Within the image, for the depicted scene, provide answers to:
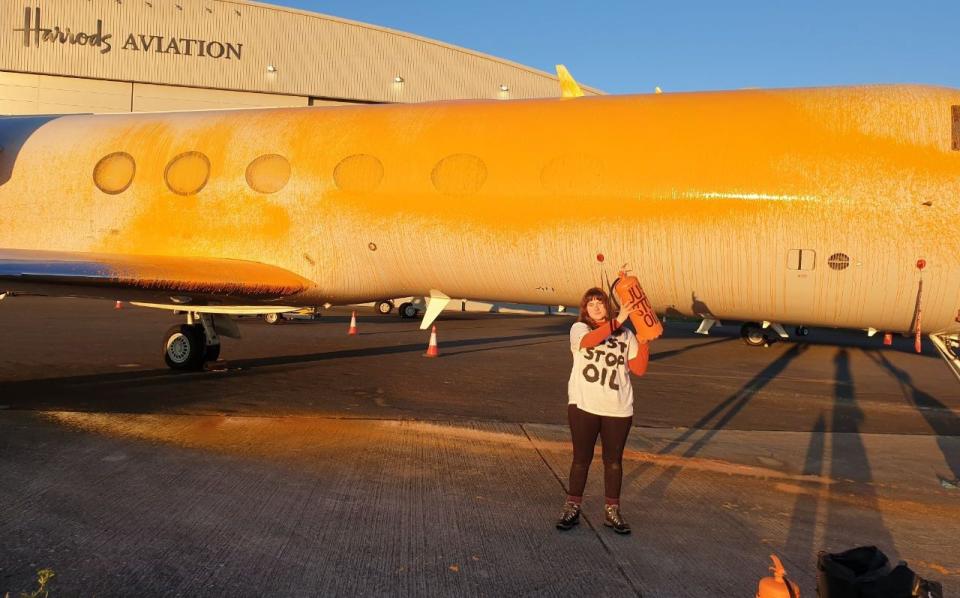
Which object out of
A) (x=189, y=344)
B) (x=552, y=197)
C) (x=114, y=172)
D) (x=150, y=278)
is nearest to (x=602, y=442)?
(x=552, y=197)

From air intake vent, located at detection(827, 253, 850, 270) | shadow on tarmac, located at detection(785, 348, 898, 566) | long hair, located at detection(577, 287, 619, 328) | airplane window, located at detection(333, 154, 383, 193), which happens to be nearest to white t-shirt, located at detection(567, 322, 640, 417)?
long hair, located at detection(577, 287, 619, 328)

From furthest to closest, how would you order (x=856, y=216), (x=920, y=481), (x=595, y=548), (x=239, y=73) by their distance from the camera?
1. (x=239, y=73)
2. (x=856, y=216)
3. (x=920, y=481)
4. (x=595, y=548)

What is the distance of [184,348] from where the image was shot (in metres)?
13.2

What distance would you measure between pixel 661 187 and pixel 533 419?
3.34 metres

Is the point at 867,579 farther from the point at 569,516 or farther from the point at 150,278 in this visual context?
the point at 150,278

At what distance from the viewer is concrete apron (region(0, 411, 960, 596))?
15.3 feet

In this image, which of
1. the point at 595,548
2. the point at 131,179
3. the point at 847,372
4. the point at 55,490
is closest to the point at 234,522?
the point at 55,490

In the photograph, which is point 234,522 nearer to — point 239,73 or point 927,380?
point 927,380

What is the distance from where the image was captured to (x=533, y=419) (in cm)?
1010

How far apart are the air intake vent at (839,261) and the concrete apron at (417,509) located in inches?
82.3

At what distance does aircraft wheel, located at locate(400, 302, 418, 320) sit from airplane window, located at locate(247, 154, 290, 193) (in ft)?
68.2

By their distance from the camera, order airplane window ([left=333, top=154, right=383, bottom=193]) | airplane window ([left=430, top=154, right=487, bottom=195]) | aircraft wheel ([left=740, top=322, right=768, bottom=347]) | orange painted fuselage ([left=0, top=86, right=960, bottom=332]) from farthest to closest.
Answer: aircraft wheel ([left=740, top=322, right=768, bottom=347])
airplane window ([left=333, top=154, right=383, bottom=193])
airplane window ([left=430, top=154, right=487, bottom=195])
orange painted fuselage ([left=0, top=86, right=960, bottom=332])

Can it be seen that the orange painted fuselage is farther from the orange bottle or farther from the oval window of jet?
the orange bottle

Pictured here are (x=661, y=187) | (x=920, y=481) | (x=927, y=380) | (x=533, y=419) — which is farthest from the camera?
(x=927, y=380)
